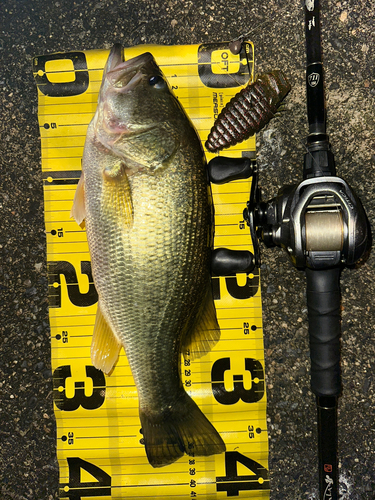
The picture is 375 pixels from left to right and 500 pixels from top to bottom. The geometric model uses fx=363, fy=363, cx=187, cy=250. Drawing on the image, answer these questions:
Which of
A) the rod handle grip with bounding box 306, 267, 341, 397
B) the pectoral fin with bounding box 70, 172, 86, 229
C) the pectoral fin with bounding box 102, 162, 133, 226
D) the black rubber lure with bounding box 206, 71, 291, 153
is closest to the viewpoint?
the pectoral fin with bounding box 102, 162, 133, 226

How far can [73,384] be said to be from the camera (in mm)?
2080

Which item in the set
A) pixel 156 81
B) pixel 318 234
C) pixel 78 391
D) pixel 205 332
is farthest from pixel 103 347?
pixel 156 81

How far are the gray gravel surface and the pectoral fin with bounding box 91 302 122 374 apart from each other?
16.5 inches

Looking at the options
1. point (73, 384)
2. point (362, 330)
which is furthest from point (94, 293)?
point (362, 330)

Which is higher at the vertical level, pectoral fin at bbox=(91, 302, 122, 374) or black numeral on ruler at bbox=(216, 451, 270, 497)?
pectoral fin at bbox=(91, 302, 122, 374)

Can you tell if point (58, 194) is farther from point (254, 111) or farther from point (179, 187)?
point (254, 111)

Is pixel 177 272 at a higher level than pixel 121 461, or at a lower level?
higher

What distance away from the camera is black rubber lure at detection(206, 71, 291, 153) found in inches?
79.3

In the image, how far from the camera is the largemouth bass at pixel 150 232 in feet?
5.36

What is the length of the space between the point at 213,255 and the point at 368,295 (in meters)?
0.97

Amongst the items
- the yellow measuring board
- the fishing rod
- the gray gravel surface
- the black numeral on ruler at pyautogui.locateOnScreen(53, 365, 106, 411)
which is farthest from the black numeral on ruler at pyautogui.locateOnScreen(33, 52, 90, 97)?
the black numeral on ruler at pyautogui.locateOnScreen(53, 365, 106, 411)

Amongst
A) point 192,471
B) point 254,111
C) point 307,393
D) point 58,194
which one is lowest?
point 192,471

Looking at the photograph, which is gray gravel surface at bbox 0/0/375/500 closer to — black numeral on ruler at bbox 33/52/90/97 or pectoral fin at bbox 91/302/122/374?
black numeral on ruler at bbox 33/52/90/97

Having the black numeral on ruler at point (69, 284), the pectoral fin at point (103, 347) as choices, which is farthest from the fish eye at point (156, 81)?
the pectoral fin at point (103, 347)
